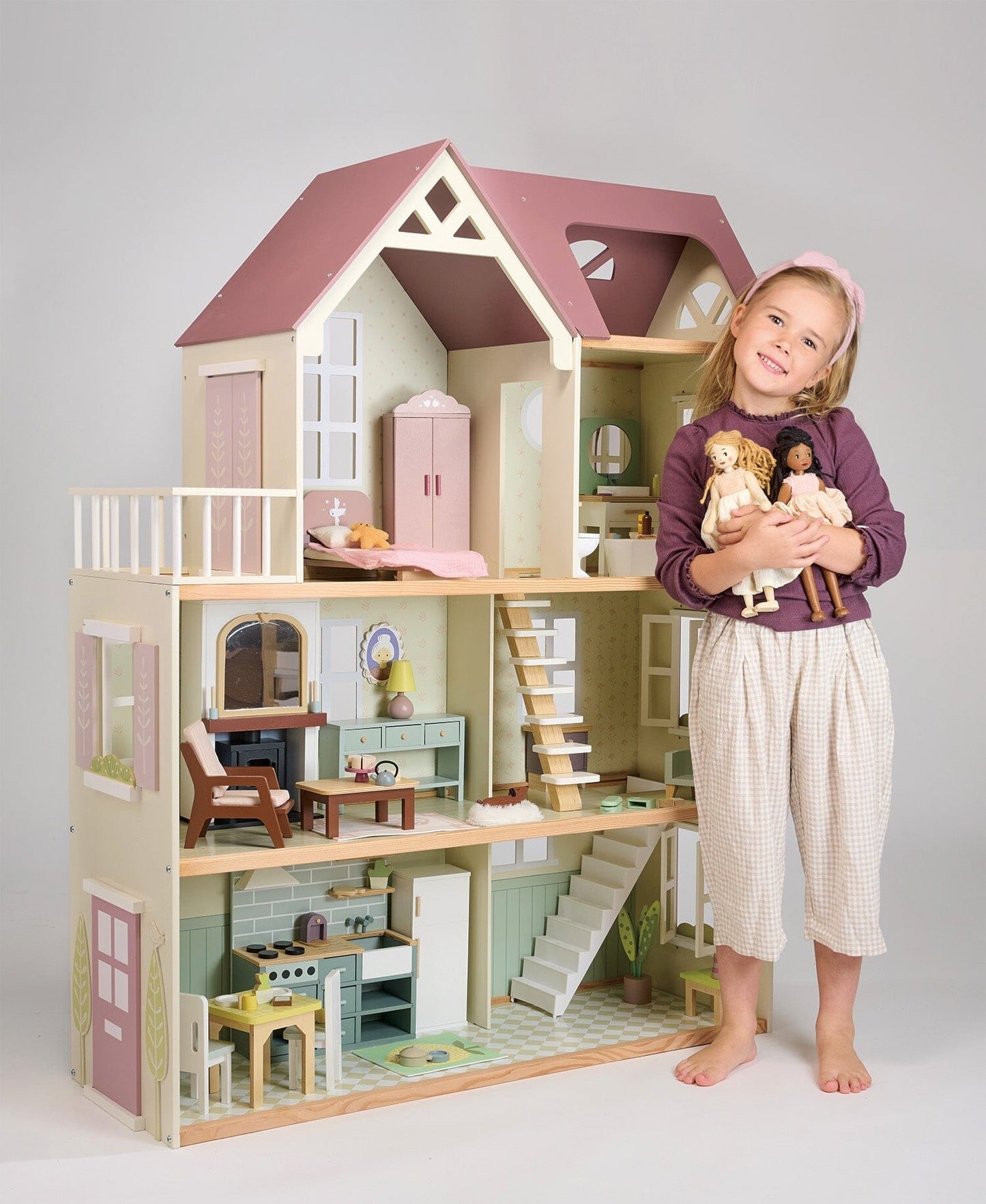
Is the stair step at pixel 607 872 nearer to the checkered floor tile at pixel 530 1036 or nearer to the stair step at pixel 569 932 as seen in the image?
the stair step at pixel 569 932

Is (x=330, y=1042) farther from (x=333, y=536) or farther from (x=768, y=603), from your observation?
(x=768, y=603)

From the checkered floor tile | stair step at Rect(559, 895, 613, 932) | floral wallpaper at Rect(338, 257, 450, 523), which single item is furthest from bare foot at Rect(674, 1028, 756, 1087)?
floral wallpaper at Rect(338, 257, 450, 523)

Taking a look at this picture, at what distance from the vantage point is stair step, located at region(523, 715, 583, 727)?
16.1 feet

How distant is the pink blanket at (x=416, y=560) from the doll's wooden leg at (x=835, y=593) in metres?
0.91

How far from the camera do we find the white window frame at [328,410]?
4.90 m

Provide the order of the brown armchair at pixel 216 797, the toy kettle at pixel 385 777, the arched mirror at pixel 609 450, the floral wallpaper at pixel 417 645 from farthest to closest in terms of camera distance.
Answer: the arched mirror at pixel 609 450, the floral wallpaper at pixel 417 645, the toy kettle at pixel 385 777, the brown armchair at pixel 216 797

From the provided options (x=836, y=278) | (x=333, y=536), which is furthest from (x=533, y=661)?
(x=836, y=278)

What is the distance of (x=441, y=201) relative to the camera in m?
4.64

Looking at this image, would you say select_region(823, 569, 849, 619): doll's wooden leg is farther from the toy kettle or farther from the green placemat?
the green placemat

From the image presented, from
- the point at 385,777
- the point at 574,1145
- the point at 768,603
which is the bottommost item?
the point at 574,1145

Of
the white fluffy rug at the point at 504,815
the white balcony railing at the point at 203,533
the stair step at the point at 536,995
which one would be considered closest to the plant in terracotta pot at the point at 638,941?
the stair step at the point at 536,995

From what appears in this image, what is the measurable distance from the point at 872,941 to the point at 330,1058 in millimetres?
1495

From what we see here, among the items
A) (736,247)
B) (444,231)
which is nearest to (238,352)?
(444,231)

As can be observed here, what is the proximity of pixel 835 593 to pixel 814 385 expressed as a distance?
0.61m
